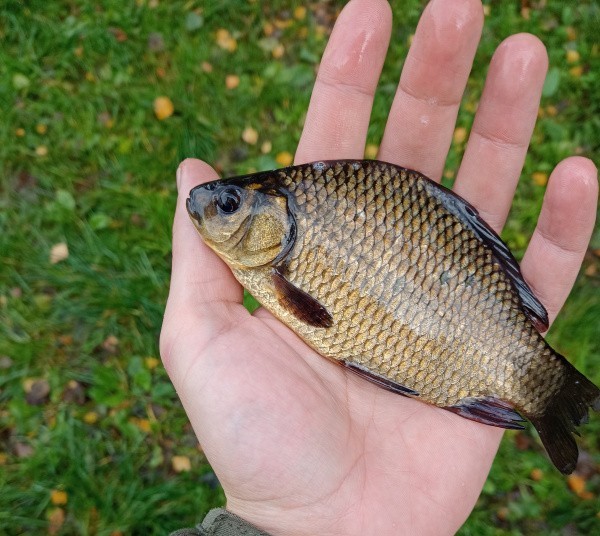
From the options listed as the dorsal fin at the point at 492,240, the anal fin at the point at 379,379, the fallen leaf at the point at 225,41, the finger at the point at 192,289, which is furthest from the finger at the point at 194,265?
the fallen leaf at the point at 225,41

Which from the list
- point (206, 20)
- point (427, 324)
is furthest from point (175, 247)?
point (206, 20)

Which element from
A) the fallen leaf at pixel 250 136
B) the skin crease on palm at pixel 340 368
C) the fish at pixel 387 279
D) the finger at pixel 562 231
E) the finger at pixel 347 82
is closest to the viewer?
the skin crease on palm at pixel 340 368

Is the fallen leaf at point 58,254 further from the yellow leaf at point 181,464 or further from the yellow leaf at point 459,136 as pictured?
the yellow leaf at point 459,136

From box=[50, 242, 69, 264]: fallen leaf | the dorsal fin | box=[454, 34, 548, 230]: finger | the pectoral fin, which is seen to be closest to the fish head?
Result: the pectoral fin

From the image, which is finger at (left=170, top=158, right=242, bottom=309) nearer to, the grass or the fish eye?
the fish eye

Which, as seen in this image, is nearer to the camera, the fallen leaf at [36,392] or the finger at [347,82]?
the finger at [347,82]
